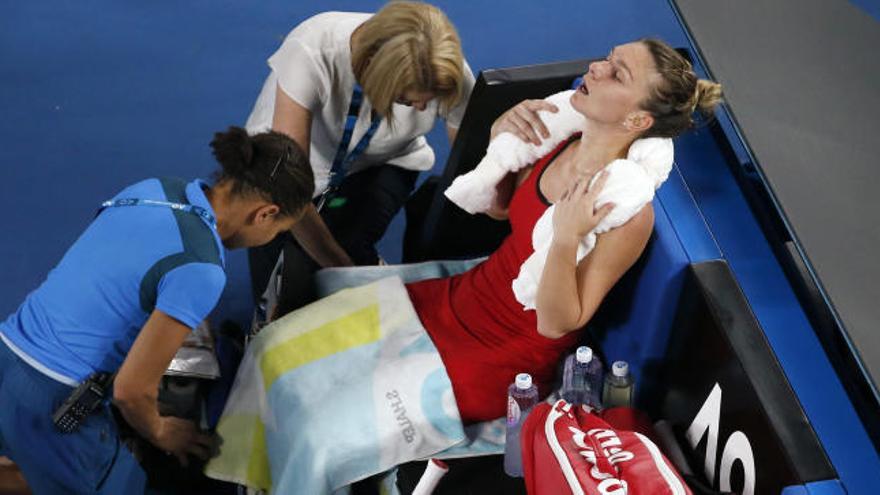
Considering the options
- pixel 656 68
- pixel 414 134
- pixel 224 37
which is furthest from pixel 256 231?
pixel 224 37

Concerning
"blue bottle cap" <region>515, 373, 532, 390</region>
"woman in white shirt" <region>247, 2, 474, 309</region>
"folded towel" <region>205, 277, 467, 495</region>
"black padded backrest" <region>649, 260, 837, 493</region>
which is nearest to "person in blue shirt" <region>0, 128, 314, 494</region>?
"folded towel" <region>205, 277, 467, 495</region>

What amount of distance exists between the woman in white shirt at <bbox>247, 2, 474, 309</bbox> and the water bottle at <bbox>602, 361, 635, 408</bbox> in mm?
929

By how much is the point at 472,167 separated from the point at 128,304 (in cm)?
120

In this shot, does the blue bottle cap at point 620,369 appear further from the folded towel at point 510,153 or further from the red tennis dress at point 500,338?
the folded towel at point 510,153

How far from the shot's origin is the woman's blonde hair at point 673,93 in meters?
2.46

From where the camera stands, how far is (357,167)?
11.7ft

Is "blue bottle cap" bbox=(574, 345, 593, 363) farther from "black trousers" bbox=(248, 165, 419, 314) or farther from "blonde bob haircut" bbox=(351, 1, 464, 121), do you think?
"black trousers" bbox=(248, 165, 419, 314)

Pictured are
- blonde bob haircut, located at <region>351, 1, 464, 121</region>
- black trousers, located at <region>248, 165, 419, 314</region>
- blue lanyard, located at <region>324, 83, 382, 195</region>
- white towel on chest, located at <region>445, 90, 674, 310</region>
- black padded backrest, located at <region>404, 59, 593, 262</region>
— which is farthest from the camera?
black trousers, located at <region>248, 165, 419, 314</region>

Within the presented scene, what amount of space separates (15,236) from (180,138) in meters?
0.84

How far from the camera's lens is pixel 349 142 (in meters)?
3.32

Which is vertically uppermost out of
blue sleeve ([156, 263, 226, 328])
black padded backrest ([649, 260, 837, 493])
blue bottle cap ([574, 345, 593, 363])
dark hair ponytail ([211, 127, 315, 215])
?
dark hair ponytail ([211, 127, 315, 215])

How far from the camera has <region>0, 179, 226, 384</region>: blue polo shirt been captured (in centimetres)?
245

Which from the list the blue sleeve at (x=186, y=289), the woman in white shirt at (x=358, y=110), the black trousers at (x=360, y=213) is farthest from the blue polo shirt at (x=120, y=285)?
the black trousers at (x=360, y=213)

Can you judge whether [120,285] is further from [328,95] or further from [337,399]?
[328,95]
